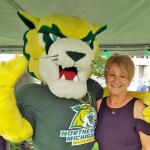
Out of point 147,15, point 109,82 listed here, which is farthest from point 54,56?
point 147,15

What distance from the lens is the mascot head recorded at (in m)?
1.53

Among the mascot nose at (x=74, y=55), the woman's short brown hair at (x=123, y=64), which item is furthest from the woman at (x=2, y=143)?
the woman's short brown hair at (x=123, y=64)

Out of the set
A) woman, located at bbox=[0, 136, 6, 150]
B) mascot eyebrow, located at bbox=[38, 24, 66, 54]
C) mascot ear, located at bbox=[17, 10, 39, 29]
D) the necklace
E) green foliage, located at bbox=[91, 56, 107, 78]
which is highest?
mascot ear, located at bbox=[17, 10, 39, 29]

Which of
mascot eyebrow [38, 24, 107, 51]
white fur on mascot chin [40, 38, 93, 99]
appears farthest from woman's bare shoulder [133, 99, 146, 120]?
mascot eyebrow [38, 24, 107, 51]

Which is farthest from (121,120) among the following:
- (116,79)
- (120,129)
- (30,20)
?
(30,20)

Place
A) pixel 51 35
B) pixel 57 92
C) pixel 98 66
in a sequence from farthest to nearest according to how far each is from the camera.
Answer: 1. pixel 98 66
2. pixel 51 35
3. pixel 57 92

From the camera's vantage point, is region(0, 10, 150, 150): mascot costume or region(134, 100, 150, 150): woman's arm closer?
region(0, 10, 150, 150): mascot costume

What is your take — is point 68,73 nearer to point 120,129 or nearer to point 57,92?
point 57,92

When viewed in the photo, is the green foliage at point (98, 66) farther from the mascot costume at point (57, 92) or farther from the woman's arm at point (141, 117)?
the woman's arm at point (141, 117)

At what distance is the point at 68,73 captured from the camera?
1.56m

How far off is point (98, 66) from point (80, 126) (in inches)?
13.2

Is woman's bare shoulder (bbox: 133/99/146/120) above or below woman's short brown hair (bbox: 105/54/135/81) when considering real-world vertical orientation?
below

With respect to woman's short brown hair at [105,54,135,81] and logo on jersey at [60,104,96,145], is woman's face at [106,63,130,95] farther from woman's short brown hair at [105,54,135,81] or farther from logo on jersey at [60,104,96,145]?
logo on jersey at [60,104,96,145]

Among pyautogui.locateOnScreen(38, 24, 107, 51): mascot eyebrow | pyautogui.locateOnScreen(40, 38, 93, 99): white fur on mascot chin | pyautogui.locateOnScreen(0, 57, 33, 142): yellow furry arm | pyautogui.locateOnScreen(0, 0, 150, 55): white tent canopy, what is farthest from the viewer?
pyautogui.locateOnScreen(0, 0, 150, 55): white tent canopy
